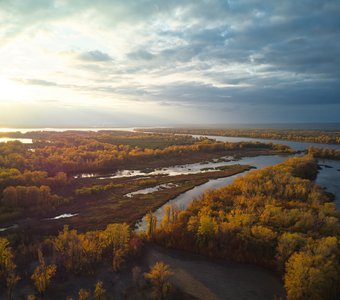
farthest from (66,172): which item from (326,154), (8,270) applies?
(326,154)

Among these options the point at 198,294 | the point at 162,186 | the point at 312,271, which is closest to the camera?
the point at 312,271

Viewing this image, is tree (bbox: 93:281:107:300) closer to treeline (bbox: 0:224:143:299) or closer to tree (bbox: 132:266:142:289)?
treeline (bbox: 0:224:143:299)

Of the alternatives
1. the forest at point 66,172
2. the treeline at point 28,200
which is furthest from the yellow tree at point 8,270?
the treeline at point 28,200

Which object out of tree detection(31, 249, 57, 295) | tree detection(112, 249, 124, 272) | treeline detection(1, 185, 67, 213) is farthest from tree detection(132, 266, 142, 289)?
treeline detection(1, 185, 67, 213)

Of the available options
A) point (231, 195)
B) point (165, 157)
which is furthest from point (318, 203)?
point (165, 157)

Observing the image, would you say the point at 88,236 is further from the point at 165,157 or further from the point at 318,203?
the point at 165,157

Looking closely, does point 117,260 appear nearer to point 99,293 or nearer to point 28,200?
point 99,293

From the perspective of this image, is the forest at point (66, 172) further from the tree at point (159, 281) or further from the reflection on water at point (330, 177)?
the reflection on water at point (330, 177)

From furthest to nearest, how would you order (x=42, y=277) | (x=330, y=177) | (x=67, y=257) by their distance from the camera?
(x=330, y=177) → (x=67, y=257) → (x=42, y=277)
